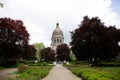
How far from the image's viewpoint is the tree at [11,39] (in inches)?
2494

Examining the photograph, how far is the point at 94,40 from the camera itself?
59281 millimetres

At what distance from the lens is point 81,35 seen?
60156 mm

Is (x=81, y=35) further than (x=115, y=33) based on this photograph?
No

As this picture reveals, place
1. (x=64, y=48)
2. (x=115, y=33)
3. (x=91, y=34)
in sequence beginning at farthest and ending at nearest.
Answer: (x=64, y=48)
(x=115, y=33)
(x=91, y=34)

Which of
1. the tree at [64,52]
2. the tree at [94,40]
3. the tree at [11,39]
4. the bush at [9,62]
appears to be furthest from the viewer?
the tree at [64,52]

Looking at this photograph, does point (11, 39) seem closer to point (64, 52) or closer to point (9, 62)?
point (9, 62)

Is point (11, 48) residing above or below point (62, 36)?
below

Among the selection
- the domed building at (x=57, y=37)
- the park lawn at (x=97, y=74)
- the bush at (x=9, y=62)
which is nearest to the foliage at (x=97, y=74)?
the park lawn at (x=97, y=74)

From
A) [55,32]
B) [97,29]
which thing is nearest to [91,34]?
[97,29]

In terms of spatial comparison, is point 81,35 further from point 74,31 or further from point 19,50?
point 19,50

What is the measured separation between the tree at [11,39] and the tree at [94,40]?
12.8 meters

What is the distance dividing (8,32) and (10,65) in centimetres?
775

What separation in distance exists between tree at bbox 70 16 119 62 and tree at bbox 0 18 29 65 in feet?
42.0

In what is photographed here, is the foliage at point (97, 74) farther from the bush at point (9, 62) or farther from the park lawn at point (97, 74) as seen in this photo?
the bush at point (9, 62)
